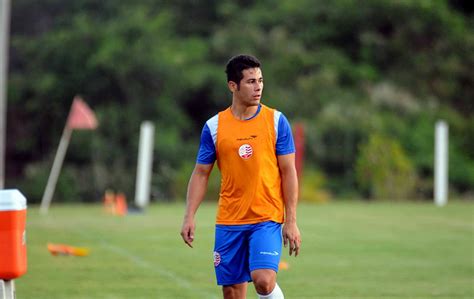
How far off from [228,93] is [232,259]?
3899 cm

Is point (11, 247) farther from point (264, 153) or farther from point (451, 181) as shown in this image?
point (451, 181)

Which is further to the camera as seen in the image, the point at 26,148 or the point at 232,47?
the point at 232,47

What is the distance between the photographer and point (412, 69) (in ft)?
165

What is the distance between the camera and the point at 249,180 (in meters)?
8.35

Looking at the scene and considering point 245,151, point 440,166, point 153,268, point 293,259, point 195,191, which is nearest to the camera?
point 245,151

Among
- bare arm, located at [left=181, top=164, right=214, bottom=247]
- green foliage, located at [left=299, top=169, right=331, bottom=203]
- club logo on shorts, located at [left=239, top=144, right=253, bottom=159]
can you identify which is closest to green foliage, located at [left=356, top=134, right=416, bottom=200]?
green foliage, located at [left=299, top=169, right=331, bottom=203]

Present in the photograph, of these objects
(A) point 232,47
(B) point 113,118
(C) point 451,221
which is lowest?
(C) point 451,221

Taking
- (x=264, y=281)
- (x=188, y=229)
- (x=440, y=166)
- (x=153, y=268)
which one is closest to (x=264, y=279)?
(x=264, y=281)

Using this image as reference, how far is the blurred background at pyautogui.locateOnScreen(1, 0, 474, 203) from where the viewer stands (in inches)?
1641

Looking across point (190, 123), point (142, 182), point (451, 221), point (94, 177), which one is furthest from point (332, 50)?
point (451, 221)

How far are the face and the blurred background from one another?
28.6m

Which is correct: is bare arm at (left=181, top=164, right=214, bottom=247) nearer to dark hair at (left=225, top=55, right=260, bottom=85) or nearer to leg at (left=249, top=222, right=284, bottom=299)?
leg at (left=249, top=222, right=284, bottom=299)

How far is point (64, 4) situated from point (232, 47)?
791 centimetres

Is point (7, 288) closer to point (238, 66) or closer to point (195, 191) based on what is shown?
point (195, 191)
